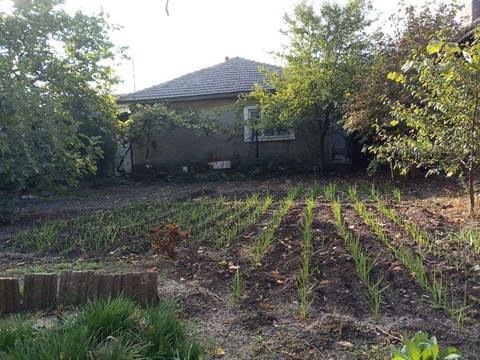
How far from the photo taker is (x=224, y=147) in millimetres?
15359

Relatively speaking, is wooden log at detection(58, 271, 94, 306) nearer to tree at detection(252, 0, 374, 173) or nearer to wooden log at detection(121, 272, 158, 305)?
A: wooden log at detection(121, 272, 158, 305)

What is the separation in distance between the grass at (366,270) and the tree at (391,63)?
5.05 m

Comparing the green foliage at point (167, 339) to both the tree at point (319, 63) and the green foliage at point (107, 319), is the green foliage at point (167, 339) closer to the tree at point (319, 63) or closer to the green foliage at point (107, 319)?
the green foliage at point (107, 319)

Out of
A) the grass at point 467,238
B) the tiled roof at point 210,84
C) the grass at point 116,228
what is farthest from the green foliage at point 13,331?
the tiled roof at point 210,84

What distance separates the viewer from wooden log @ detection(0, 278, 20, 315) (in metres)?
3.26

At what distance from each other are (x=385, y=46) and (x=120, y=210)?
24.4 ft

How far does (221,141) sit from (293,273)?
462 inches

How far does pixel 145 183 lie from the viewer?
45.6 feet

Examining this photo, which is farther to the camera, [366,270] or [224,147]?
[224,147]

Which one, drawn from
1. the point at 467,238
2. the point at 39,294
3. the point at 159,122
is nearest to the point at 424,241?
the point at 467,238

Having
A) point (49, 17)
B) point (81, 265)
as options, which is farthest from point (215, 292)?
point (49, 17)

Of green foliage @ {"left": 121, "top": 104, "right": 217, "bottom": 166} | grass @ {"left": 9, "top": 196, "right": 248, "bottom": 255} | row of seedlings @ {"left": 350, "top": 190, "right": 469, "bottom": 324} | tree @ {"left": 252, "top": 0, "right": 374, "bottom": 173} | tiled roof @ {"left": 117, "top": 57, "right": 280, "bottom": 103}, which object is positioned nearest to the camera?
row of seedlings @ {"left": 350, "top": 190, "right": 469, "bottom": 324}

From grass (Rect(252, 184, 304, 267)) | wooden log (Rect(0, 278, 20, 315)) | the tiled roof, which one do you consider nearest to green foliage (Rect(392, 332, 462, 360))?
grass (Rect(252, 184, 304, 267))

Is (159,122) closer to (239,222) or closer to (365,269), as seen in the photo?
(239,222)
